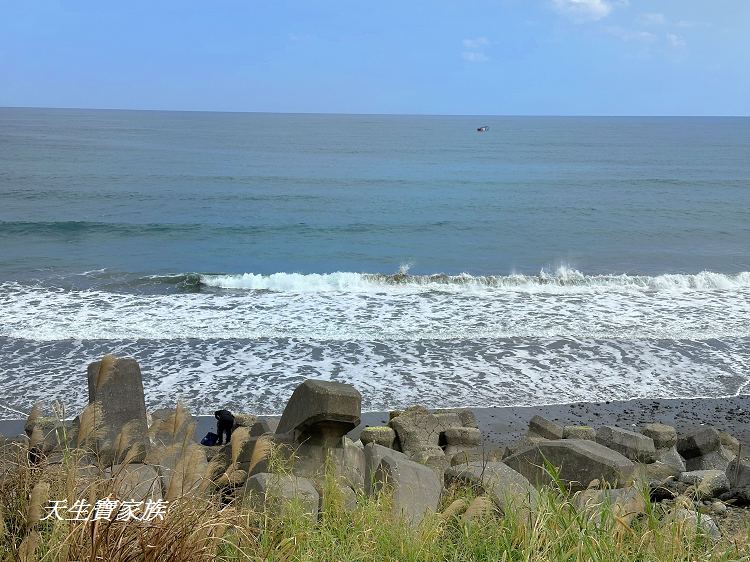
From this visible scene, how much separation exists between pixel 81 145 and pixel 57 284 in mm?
53908

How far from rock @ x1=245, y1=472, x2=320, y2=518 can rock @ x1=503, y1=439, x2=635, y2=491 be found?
8.22ft

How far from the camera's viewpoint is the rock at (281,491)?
4238 mm

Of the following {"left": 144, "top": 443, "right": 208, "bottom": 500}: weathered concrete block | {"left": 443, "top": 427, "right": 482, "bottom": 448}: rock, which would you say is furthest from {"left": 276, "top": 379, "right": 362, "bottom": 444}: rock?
{"left": 443, "top": 427, "right": 482, "bottom": 448}: rock

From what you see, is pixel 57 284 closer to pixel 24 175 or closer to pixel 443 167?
pixel 24 175

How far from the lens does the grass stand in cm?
300

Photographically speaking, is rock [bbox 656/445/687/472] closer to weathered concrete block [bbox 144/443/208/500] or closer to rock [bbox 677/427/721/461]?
rock [bbox 677/427/721/461]

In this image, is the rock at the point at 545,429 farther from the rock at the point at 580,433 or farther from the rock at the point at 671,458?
the rock at the point at 671,458

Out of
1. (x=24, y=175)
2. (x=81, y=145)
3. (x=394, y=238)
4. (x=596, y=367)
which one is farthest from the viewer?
(x=81, y=145)

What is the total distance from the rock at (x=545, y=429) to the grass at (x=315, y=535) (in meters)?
6.03

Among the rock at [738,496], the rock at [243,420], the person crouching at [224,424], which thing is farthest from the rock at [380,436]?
the rock at [738,496]

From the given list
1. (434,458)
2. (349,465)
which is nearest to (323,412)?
(349,465)

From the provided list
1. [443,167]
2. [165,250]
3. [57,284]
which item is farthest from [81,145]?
[57,284]

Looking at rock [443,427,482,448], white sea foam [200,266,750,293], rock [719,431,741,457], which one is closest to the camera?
rock [443,427,482,448]

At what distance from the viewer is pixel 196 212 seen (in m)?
34.0
